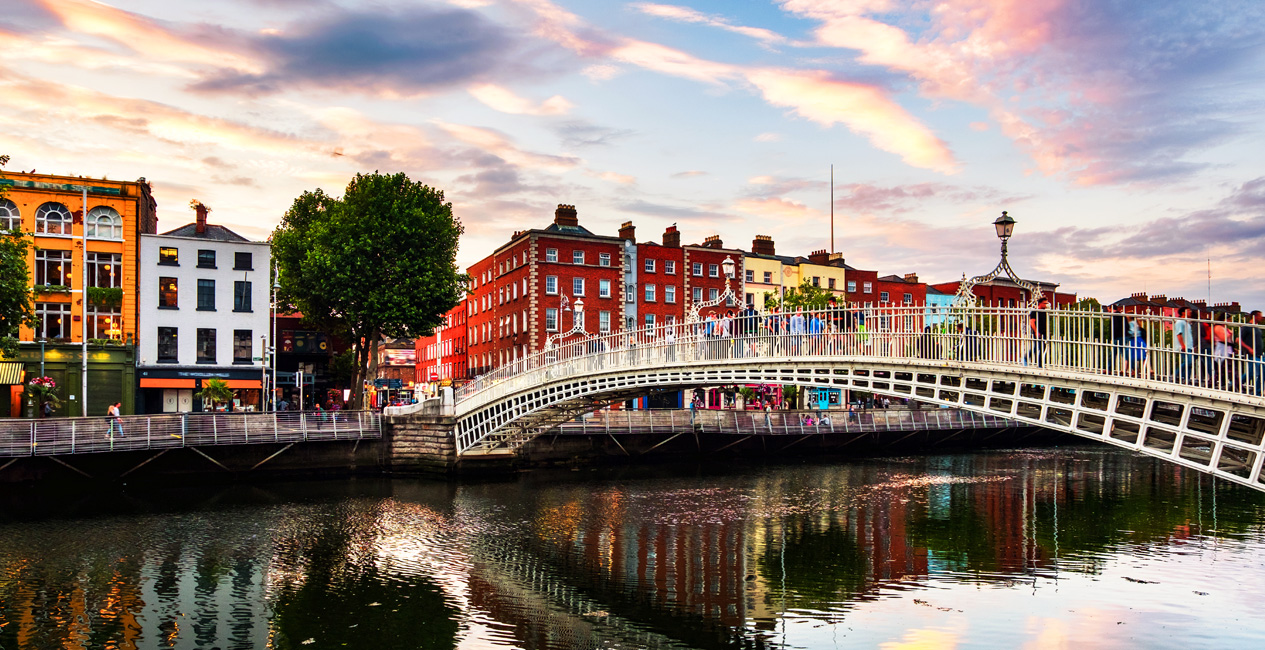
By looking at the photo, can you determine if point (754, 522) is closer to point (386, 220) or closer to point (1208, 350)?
point (1208, 350)

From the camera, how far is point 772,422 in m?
53.1

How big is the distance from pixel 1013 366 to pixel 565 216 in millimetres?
52184

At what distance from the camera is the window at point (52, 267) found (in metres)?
45.6

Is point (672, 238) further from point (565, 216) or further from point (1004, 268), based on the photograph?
point (1004, 268)

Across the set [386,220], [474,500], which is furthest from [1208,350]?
[386,220]

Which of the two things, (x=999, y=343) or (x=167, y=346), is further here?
(x=167, y=346)

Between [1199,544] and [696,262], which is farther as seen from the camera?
[696,262]

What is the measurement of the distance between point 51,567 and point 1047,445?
6054cm

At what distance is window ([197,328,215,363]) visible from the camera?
49.2 m

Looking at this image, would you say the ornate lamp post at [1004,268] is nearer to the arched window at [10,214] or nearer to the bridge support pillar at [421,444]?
the bridge support pillar at [421,444]

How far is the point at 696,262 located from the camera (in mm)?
71875

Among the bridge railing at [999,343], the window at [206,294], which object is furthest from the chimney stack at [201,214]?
the bridge railing at [999,343]

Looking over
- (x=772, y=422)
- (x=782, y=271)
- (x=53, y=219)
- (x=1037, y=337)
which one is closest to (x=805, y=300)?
(x=772, y=422)

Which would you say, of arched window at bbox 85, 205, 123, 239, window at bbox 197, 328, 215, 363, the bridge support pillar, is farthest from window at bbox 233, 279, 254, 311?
the bridge support pillar
